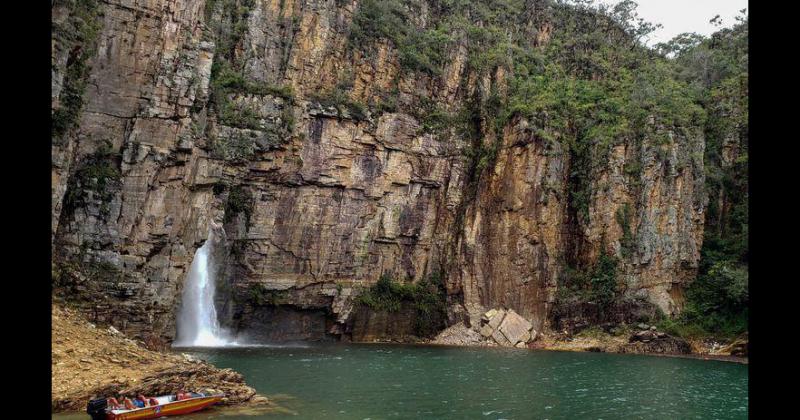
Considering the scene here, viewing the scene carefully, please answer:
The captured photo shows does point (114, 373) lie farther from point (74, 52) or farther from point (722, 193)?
point (722, 193)

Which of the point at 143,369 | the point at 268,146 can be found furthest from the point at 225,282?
the point at 143,369

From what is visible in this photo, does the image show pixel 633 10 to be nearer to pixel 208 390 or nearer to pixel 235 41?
pixel 235 41

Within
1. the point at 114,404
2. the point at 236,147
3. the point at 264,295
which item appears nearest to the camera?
the point at 114,404

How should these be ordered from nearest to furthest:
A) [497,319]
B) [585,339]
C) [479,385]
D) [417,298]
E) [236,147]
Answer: [479,385]
[236,147]
[585,339]
[497,319]
[417,298]

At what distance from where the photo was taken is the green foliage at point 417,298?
43.2 metres

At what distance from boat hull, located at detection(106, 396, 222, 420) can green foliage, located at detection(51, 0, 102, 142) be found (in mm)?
11950

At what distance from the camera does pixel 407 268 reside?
45000mm

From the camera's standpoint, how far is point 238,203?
39.1 metres

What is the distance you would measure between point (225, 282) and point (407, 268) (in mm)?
13313

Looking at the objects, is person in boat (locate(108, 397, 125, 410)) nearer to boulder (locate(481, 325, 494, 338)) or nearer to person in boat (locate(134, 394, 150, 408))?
person in boat (locate(134, 394, 150, 408))

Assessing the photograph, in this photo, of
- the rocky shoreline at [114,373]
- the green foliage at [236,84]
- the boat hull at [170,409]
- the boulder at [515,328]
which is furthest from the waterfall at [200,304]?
the boat hull at [170,409]

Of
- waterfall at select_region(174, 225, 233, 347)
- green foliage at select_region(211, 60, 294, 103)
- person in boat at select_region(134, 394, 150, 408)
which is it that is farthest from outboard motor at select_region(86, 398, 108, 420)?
green foliage at select_region(211, 60, 294, 103)

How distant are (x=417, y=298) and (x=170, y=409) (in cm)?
2921

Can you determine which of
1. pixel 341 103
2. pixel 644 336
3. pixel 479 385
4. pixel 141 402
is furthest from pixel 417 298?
pixel 141 402
